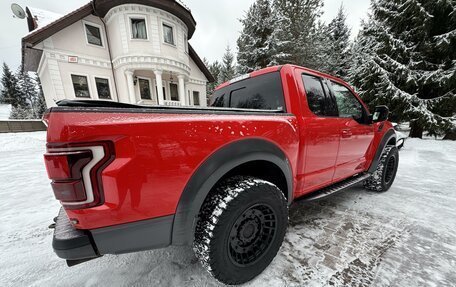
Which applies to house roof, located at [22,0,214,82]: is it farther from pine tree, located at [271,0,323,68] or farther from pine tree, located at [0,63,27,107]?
pine tree, located at [0,63,27,107]

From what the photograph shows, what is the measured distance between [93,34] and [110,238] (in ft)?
45.9

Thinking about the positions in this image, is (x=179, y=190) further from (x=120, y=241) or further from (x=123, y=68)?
(x=123, y=68)

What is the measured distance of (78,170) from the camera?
970mm

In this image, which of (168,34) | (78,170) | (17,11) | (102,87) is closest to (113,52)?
(102,87)

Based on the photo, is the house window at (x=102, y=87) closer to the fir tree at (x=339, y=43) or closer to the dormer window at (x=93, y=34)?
the dormer window at (x=93, y=34)

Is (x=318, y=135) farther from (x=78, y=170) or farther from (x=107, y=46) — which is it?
(x=107, y=46)

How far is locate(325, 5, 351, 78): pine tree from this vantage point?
20.7 metres

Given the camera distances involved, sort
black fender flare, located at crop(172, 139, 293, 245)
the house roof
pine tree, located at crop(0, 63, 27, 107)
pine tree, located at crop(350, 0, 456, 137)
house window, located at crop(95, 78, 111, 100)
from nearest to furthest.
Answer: black fender flare, located at crop(172, 139, 293, 245)
pine tree, located at crop(350, 0, 456, 137)
the house roof
house window, located at crop(95, 78, 111, 100)
pine tree, located at crop(0, 63, 27, 107)

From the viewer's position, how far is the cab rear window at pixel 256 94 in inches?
79.9

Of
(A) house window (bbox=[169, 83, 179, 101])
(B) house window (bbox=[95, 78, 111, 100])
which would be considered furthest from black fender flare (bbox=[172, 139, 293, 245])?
(A) house window (bbox=[169, 83, 179, 101])

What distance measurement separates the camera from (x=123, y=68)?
10.9m

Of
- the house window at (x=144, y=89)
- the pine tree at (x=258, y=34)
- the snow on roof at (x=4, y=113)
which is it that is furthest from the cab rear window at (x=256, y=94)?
the snow on roof at (x=4, y=113)

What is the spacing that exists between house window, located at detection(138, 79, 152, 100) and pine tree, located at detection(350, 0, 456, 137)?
1301 centimetres

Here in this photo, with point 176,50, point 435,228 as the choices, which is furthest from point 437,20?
point 176,50
